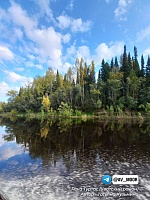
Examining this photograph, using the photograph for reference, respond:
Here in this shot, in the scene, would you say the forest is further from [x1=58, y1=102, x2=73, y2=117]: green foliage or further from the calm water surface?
the calm water surface

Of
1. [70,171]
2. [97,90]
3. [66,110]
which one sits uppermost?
[97,90]

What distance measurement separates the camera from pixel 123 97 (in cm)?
4441

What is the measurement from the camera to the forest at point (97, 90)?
44.0m

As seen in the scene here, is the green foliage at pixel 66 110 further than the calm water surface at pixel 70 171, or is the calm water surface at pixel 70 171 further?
the green foliage at pixel 66 110

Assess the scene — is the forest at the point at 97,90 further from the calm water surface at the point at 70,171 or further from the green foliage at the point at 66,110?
the calm water surface at the point at 70,171

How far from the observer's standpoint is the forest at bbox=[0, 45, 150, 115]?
144 ft

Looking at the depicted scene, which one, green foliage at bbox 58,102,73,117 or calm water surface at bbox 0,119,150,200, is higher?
green foliage at bbox 58,102,73,117

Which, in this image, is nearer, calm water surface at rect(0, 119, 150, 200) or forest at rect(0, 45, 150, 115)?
calm water surface at rect(0, 119, 150, 200)

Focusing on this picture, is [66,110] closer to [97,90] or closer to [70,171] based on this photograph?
[97,90]

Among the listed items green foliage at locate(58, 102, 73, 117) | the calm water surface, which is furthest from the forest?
the calm water surface

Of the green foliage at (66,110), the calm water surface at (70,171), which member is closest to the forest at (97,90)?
the green foliage at (66,110)

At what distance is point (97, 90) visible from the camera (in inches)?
1825

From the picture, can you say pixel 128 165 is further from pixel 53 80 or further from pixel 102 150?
pixel 53 80

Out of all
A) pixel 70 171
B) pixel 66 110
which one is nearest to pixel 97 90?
pixel 66 110
